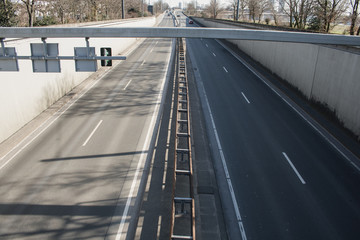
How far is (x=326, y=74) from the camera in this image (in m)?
18.7

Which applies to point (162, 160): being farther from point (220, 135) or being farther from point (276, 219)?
point (276, 219)

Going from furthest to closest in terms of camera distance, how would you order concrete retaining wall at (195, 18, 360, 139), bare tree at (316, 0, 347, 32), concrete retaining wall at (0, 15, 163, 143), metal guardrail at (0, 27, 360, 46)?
bare tree at (316, 0, 347, 32) → concrete retaining wall at (195, 18, 360, 139) → concrete retaining wall at (0, 15, 163, 143) → metal guardrail at (0, 27, 360, 46)

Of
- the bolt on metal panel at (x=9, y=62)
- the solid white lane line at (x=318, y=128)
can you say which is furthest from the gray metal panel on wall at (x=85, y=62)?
the solid white lane line at (x=318, y=128)

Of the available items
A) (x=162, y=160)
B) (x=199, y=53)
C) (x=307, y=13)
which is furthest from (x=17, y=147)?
(x=307, y=13)

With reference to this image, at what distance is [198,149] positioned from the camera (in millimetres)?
15109

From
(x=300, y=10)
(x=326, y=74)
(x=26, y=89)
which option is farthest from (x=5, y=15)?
(x=300, y=10)

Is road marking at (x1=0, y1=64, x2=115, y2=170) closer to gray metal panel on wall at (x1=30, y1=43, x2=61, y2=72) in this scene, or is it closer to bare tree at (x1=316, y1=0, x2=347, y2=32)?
gray metal panel on wall at (x1=30, y1=43, x2=61, y2=72)

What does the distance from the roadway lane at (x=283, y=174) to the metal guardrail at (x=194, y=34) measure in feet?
17.7

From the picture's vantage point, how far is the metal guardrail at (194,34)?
11.8 metres

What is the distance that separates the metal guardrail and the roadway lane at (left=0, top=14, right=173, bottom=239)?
5484 mm

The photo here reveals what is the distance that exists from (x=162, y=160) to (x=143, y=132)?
3.09 metres

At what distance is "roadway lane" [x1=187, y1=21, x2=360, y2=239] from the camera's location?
1005cm

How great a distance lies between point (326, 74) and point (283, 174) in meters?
9.23

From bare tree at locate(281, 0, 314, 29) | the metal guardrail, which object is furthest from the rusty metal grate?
bare tree at locate(281, 0, 314, 29)
